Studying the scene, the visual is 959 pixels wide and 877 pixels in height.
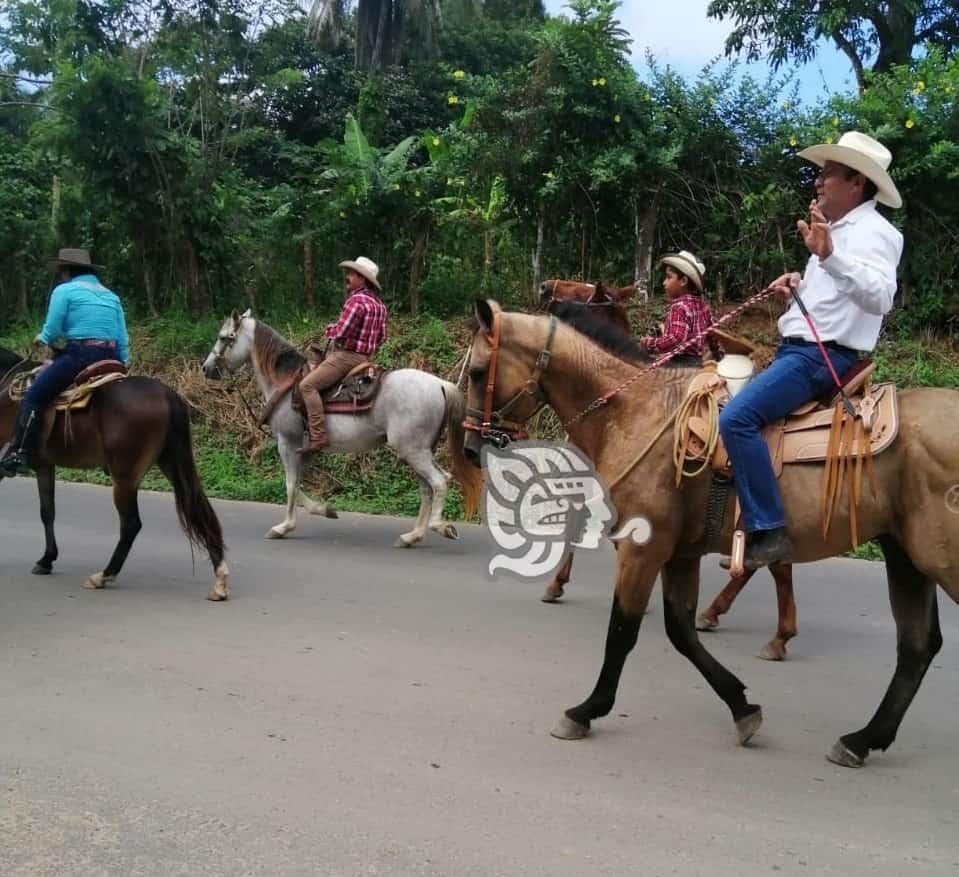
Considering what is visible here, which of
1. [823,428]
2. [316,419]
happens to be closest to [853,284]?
[823,428]

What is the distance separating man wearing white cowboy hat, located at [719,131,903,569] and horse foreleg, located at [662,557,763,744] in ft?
1.47

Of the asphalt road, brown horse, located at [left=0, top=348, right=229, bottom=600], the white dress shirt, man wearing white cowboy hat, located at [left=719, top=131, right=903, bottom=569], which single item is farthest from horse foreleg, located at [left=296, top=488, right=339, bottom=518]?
the white dress shirt

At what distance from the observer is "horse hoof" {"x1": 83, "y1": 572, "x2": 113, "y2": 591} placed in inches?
270

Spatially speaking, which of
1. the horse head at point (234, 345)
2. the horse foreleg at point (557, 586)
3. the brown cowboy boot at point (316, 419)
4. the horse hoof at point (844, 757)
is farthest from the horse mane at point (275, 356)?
the horse hoof at point (844, 757)

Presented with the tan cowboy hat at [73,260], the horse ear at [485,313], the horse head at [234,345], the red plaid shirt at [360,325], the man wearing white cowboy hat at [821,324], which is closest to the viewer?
the man wearing white cowboy hat at [821,324]

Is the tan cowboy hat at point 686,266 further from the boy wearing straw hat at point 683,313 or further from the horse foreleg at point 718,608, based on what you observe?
the horse foreleg at point 718,608

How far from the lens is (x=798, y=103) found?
12156 mm

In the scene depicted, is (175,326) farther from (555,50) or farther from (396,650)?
(396,650)

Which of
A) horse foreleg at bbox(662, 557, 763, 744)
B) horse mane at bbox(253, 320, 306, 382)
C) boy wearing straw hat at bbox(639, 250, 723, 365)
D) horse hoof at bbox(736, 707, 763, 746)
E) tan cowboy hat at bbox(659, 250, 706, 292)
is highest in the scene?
tan cowboy hat at bbox(659, 250, 706, 292)

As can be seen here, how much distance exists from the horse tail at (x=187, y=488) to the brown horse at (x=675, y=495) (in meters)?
2.85

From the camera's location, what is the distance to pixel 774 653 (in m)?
5.68

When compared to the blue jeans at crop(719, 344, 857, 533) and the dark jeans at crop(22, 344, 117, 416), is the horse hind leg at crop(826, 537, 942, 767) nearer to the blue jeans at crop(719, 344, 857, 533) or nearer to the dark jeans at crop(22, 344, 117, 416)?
the blue jeans at crop(719, 344, 857, 533)

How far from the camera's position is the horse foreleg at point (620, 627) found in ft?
14.0

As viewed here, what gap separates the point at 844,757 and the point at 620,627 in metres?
1.11
